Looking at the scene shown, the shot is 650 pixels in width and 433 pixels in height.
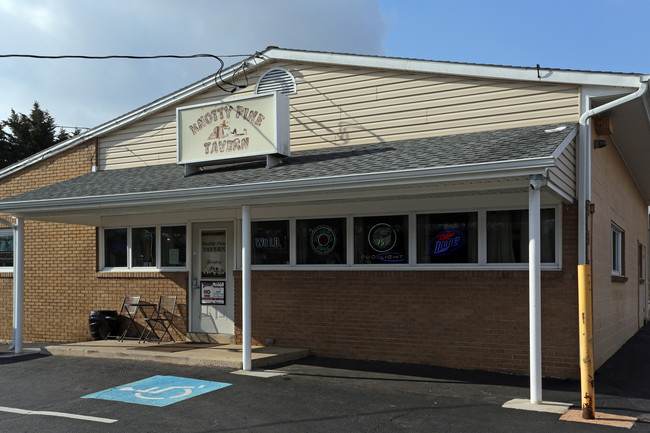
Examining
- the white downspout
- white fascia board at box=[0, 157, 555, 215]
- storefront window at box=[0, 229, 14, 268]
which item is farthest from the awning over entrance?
storefront window at box=[0, 229, 14, 268]

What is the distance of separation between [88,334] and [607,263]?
33.0ft

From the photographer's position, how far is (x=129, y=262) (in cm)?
1270

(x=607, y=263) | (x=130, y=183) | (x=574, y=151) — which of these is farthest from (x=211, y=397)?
(x=607, y=263)

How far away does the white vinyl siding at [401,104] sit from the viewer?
920 cm

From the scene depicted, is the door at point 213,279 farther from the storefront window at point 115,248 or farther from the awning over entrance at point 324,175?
the storefront window at point 115,248

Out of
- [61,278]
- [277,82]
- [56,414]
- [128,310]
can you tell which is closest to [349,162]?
[277,82]

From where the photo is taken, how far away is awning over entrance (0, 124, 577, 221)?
23.8ft

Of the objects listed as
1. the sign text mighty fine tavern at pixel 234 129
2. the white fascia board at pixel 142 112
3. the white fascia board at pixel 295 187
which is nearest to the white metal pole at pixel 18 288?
the white fascia board at pixel 295 187

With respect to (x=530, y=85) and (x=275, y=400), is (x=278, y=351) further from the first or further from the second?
(x=530, y=85)

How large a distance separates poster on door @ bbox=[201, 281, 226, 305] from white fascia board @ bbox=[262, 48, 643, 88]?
430cm

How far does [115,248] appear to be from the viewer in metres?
13.0

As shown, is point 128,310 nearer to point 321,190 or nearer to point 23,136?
point 321,190

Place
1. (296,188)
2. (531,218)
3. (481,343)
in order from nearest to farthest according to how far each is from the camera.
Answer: (531,218) < (296,188) < (481,343)

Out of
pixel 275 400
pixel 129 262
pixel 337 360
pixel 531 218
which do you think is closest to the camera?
pixel 531 218
